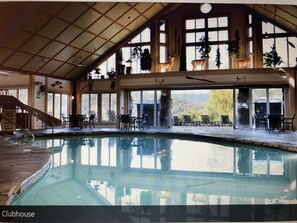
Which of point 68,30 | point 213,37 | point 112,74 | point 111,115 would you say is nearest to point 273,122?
point 213,37

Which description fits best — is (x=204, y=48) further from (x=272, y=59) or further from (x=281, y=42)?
(x=281, y=42)

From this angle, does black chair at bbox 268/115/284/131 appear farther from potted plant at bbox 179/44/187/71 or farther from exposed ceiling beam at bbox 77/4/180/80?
exposed ceiling beam at bbox 77/4/180/80

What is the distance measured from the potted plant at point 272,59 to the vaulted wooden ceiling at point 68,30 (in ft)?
3.47

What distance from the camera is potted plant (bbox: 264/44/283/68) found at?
1077 centimetres

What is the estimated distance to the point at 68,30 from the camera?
10.2 metres

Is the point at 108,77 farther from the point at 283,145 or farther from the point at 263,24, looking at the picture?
the point at 283,145

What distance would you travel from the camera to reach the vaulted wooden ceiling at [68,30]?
27.9 ft

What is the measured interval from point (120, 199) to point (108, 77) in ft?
34.4

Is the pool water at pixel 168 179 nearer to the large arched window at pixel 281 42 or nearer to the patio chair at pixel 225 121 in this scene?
the patio chair at pixel 225 121

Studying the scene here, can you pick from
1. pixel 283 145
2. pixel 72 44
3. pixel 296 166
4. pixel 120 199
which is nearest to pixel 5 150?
pixel 120 199

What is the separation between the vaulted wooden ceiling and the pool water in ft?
14.7

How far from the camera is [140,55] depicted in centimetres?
1263

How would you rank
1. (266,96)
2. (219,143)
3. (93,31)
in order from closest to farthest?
1. (219,143)
2. (266,96)
3. (93,31)
